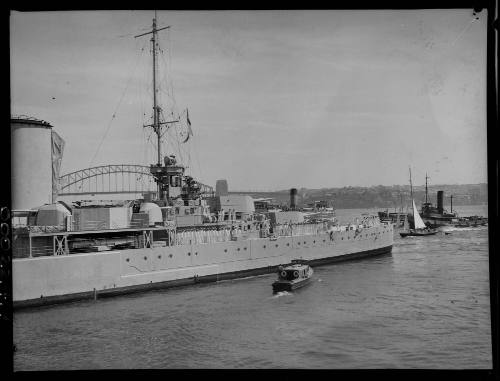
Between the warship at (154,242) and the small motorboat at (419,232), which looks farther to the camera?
the small motorboat at (419,232)

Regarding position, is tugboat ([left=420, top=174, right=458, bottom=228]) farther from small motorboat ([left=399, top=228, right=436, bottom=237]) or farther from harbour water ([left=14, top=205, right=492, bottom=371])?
harbour water ([left=14, top=205, right=492, bottom=371])

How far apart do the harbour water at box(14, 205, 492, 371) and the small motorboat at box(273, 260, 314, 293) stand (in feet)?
1.18

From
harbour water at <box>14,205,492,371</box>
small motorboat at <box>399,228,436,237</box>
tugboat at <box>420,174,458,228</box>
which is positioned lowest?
harbour water at <box>14,205,492,371</box>

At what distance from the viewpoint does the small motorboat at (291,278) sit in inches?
701

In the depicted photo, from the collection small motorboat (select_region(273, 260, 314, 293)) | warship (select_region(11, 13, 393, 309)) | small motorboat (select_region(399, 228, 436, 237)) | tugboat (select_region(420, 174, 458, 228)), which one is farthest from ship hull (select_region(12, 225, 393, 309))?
tugboat (select_region(420, 174, 458, 228))

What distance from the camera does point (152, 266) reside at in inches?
752

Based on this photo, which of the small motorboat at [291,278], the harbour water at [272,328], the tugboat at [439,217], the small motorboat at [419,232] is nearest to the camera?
the harbour water at [272,328]

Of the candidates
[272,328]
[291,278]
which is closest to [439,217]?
[291,278]

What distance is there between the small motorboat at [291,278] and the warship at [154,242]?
4.01 meters

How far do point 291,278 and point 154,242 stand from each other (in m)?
6.13

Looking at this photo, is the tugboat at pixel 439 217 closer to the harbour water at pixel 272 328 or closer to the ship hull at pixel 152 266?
the ship hull at pixel 152 266

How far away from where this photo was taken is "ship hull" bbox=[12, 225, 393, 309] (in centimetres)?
1588

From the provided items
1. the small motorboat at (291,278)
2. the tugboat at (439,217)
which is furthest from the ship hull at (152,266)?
the tugboat at (439,217)
